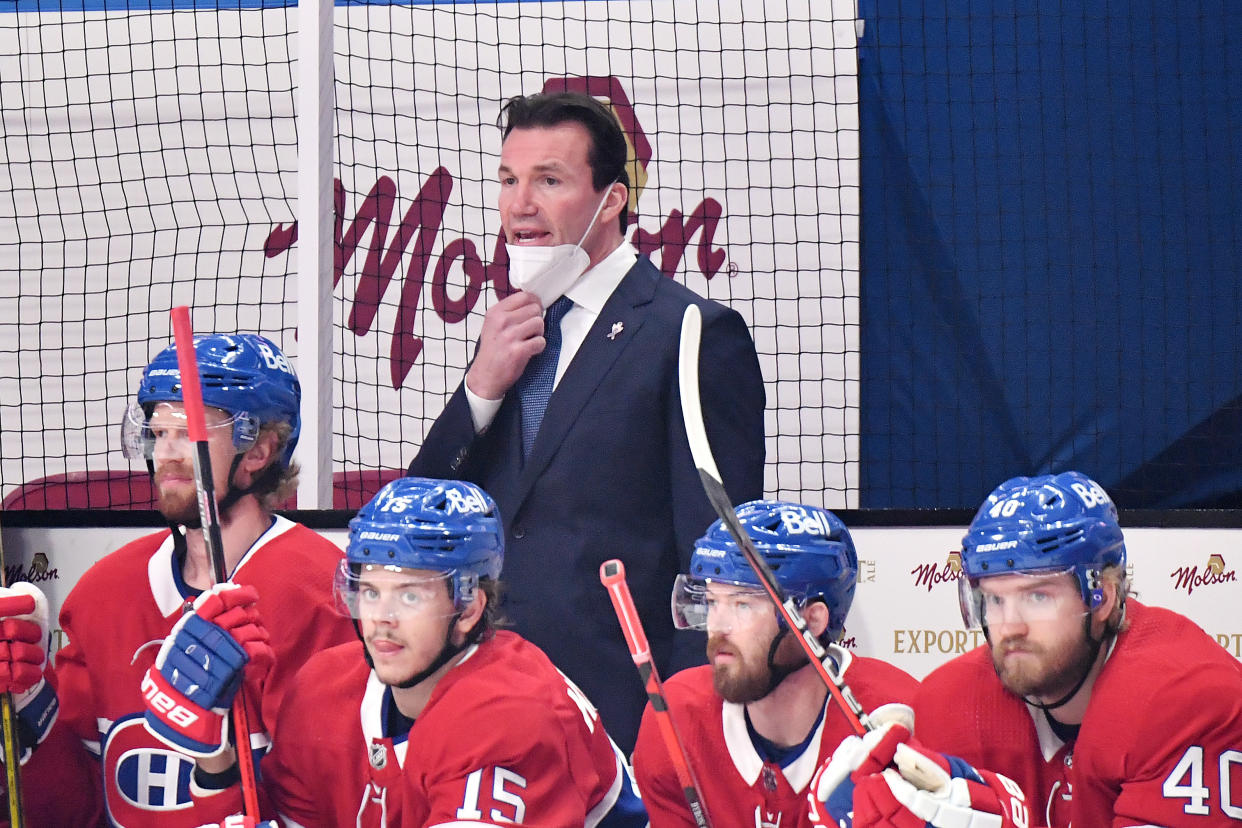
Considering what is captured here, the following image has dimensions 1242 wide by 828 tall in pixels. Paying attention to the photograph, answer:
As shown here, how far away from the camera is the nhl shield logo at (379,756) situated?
228 cm

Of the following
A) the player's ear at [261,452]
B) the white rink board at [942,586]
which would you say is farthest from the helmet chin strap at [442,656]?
the white rink board at [942,586]

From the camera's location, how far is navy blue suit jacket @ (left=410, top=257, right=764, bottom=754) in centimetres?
262

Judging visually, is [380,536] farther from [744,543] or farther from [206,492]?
[744,543]

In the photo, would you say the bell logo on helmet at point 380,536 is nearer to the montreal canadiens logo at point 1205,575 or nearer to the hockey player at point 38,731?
the hockey player at point 38,731

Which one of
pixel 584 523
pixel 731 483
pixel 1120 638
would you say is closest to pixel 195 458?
pixel 584 523

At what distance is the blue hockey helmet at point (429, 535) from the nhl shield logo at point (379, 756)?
22 cm

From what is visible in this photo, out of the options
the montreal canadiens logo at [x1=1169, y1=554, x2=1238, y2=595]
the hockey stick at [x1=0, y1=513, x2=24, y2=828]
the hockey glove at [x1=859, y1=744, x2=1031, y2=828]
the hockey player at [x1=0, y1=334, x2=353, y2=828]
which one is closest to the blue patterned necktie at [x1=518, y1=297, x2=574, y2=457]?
the hockey player at [x1=0, y1=334, x2=353, y2=828]

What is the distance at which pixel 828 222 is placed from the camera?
3.94 m

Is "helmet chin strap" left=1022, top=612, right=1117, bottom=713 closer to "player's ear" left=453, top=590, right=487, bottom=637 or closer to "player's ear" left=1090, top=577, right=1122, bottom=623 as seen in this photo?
"player's ear" left=1090, top=577, right=1122, bottom=623

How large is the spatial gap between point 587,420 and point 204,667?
767 millimetres

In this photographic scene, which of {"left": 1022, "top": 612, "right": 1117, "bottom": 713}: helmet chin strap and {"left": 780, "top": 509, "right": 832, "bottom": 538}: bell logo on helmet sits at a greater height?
{"left": 780, "top": 509, "right": 832, "bottom": 538}: bell logo on helmet

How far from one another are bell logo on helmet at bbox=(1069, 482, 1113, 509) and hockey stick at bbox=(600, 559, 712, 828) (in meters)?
0.61

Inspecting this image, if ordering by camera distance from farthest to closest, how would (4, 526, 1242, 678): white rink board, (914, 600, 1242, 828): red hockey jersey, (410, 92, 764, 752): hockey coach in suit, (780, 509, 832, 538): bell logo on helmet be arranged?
(4, 526, 1242, 678): white rink board, (410, 92, 764, 752): hockey coach in suit, (780, 509, 832, 538): bell logo on helmet, (914, 600, 1242, 828): red hockey jersey

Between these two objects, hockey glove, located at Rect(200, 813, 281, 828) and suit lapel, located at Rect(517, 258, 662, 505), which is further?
suit lapel, located at Rect(517, 258, 662, 505)
